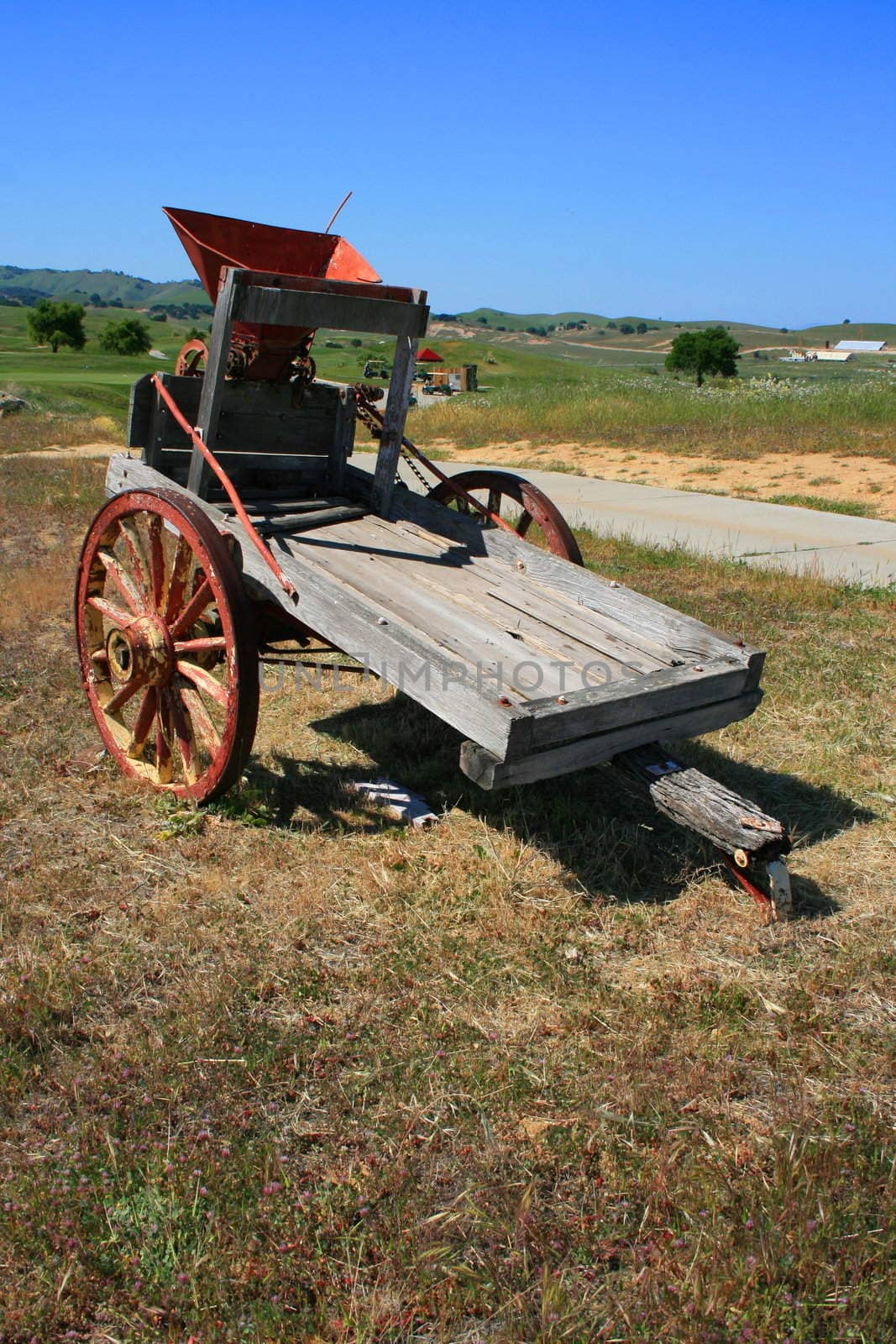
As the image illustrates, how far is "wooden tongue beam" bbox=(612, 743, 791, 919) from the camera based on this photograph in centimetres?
319

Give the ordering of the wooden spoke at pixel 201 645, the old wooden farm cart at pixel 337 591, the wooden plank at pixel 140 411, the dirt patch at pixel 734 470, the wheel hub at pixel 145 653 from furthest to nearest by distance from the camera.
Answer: the dirt patch at pixel 734 470
the wooden plank at pixel 140 411
the wheel hub at pixel 145 653
the wooden spoke at pixel 201 645
the old wooden farm cart at pixel 337 591

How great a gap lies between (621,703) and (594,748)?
0.55ft

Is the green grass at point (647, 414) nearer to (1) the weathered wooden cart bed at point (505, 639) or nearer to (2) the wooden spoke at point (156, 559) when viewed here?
(1) the weathered wooden cart bed at point (505, 639)

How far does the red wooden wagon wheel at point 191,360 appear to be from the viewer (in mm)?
5105

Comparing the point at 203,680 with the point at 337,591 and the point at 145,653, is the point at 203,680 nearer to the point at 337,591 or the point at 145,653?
the point at 145,653

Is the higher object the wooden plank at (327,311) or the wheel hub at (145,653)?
the wooden plank at (327,311)

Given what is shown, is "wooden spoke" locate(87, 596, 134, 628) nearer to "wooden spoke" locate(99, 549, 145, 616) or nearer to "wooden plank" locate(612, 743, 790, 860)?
"wooden spoke" locate(99, 549, 145, 616)

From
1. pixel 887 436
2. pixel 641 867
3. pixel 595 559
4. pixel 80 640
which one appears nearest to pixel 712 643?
pixel 641 867

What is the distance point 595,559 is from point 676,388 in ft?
64.3

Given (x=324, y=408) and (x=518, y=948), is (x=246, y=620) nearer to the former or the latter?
(x=518, y=948)

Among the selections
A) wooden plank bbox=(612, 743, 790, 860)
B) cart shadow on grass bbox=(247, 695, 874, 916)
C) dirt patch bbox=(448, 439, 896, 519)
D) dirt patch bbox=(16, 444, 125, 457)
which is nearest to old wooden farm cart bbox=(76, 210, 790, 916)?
wooden plank bbox=(612, 743, 790, 860)

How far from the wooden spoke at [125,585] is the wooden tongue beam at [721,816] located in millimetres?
2077

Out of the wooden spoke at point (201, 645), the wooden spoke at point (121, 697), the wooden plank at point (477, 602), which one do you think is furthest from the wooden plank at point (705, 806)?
the wooden spoke at point (121, 697)

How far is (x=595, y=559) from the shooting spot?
8.67m
